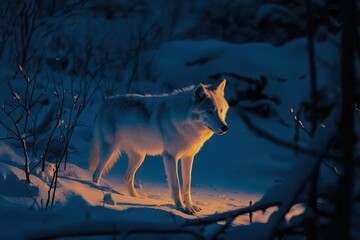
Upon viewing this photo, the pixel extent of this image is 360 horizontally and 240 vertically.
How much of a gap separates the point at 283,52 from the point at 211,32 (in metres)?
4.78

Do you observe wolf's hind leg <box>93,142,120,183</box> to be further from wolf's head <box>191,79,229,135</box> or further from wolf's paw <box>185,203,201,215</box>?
wolf's head <box>191,79,229,135</box>

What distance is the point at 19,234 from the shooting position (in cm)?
129

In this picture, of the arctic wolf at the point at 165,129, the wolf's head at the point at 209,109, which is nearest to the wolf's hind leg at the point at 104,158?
the arctic wolf at the point at 165,129

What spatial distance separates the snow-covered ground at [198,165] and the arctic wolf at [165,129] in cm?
27

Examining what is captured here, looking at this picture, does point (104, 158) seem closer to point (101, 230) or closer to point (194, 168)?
point (194, 168)

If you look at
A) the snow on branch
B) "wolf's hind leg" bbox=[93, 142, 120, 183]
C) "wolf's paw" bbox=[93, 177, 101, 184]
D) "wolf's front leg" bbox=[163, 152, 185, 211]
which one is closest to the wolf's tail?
"wolf's hind leg" bbox=[93, 142, 120, 183]

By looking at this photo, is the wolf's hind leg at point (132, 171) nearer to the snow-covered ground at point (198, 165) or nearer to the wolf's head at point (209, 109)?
the snow-covered ground at point (198, 165)

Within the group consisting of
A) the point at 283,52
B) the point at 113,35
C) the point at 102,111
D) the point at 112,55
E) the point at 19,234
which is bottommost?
the point at 19,234

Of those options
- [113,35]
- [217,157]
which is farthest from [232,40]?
[217,157]

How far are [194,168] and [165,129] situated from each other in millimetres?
2408

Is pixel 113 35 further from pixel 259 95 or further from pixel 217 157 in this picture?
pixel 217 157

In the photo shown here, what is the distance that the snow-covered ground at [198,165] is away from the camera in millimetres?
3639

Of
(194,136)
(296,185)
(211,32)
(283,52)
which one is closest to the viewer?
(296,185)

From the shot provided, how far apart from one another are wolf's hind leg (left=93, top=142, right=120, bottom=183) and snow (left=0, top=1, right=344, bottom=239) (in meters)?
0.12
